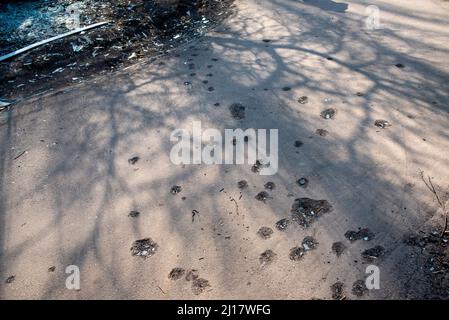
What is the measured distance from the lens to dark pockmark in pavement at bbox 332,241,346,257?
2.50 m

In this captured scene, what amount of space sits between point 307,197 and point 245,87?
1.80 m

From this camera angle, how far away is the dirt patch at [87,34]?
187 inches

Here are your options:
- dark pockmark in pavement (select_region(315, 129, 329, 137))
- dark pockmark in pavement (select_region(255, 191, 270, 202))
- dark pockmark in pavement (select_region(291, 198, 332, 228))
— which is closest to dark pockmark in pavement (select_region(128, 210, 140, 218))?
dark pockmark in pavement (select_region(255, 191, 270, 202))

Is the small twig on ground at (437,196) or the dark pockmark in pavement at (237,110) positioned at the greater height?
the dark pockmark in pavement at (237,110)

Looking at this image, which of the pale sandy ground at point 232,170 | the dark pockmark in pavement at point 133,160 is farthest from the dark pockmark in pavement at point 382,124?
the dark pockmark in pavement at point 133,160

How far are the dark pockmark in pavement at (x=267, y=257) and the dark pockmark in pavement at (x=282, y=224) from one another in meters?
0.22

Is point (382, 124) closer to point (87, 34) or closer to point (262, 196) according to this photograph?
point (262, 196)

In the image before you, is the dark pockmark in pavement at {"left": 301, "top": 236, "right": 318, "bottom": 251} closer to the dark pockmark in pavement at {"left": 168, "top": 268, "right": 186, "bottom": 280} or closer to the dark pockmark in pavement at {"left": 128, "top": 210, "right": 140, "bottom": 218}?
the dark pockmark in pavement at {"left": 168, "top": 268, "right": 186, "bottom": 280}

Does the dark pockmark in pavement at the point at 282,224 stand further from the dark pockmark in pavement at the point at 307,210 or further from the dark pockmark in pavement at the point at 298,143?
the dark pockmark in pavement at the point at 298,143

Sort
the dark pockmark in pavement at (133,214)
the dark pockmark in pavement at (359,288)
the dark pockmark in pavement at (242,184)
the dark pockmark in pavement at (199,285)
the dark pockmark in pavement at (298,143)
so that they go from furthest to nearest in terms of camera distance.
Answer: the dark pockmark in pavement at (298,143)
the dark pockmark in pavement at (242,184)
the dark pockmark in pavement at (133,214)
the dark pockmark in pavement at (199,285)
the dark pockmark in pavement at (359,288)

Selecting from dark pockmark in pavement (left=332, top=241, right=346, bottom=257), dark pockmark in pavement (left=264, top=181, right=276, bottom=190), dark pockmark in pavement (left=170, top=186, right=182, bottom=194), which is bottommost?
dark pockmark in pavement (left=332, top=241, right=346, bottom=257)

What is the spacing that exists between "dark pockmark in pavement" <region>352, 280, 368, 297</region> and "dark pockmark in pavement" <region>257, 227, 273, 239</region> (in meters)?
0.69

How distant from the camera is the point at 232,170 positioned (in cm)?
322

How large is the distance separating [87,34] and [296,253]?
4.79 metres
